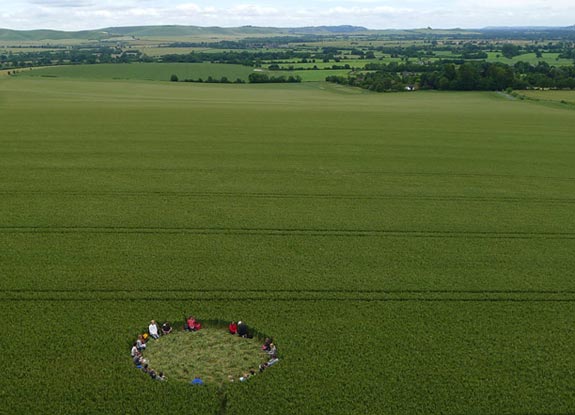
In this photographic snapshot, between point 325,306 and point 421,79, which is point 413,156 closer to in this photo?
point 325,306

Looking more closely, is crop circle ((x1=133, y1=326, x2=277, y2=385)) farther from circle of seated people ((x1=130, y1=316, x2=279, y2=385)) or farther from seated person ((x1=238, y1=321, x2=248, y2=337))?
seated person ((x1=238, y1=321, x2=248, y2=337))

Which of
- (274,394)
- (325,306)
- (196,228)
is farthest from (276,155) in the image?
(274,394)

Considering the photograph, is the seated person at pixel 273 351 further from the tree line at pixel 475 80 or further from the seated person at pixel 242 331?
the tree line at pixel 475 80

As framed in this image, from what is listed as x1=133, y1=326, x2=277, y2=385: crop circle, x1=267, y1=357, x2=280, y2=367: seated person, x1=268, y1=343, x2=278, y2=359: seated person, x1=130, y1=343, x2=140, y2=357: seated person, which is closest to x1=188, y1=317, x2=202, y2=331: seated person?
x1=133, y1=326, x2=277, y2=385: crop circle

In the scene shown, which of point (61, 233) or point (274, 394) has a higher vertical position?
point (61, 233)

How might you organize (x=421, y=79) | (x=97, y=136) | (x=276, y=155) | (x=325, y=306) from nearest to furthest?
(x=325, y=306), (x=276, y=155), (x=97, y=136), (x=421, y=79)

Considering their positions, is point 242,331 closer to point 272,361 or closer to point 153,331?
point 272,361

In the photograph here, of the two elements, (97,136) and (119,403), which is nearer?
(119,403)
